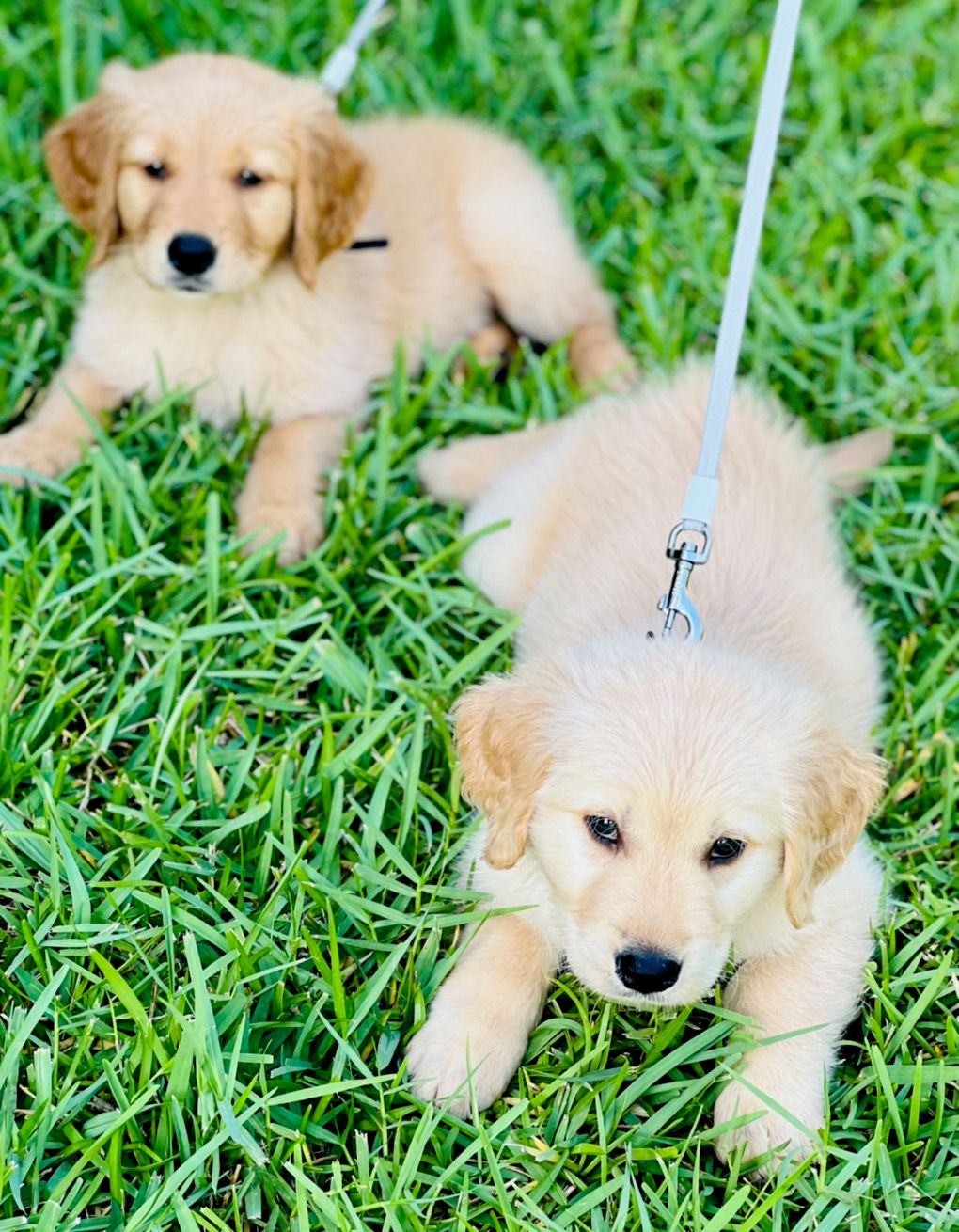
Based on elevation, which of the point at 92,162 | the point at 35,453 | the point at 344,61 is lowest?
the point at 35,453

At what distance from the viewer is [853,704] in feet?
9.48

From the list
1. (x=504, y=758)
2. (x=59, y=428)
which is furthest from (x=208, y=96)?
(x=504, y=758)

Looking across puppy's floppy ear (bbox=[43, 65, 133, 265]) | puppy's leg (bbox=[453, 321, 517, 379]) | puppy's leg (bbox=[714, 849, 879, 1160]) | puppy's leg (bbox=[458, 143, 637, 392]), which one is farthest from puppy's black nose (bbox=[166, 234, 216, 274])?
puppy's leg (bbox=[714, 849, 879, 1160])

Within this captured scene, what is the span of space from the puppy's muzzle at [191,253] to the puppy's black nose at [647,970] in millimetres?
2046

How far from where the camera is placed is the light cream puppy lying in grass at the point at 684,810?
2229 millimetres

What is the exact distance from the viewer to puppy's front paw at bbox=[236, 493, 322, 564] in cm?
342

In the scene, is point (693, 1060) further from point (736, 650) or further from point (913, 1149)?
point (736, 650)

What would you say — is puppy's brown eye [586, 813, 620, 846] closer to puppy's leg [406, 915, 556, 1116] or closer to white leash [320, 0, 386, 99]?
puppy's leg [406, 915, 556, 1116]

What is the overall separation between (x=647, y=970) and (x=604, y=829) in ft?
0.80

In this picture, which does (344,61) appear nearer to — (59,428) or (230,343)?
(230,343)

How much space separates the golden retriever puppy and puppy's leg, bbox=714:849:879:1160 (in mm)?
1503

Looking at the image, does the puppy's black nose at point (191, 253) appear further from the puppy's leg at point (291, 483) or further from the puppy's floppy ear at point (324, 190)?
the puppy's leg at point (291, 483)

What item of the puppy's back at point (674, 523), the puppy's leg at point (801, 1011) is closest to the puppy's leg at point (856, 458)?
the puppy's back at point (674, 523)

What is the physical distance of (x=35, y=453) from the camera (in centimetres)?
355
